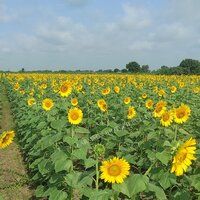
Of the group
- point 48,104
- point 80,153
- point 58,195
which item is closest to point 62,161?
point 80,153

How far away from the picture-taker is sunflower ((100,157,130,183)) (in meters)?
3.19

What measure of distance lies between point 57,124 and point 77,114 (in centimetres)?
26

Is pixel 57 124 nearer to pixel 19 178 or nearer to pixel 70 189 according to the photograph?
pixel 70 189

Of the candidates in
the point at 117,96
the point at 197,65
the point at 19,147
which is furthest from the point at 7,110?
the point at 197,65

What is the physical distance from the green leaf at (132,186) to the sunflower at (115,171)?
60mm

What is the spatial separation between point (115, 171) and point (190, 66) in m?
44.3

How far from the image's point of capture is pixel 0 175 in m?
7.46

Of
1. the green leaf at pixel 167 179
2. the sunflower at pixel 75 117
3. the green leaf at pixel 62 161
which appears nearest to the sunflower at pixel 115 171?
the green leaf at pixel 167 179

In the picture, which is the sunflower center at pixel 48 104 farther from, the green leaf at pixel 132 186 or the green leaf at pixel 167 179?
the green leaf at pixel 132 186

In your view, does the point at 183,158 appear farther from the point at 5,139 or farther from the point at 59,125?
the point at 59,125

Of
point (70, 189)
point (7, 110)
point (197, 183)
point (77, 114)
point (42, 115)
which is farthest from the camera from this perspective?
point (7, 110)

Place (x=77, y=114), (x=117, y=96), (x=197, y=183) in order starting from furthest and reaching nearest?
(x=117, y=96) < (x=77, y=114) < (x=197, y=183)

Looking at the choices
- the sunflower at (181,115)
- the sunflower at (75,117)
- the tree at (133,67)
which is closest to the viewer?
the sunflower at (181,115)

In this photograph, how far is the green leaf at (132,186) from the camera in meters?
3.20
